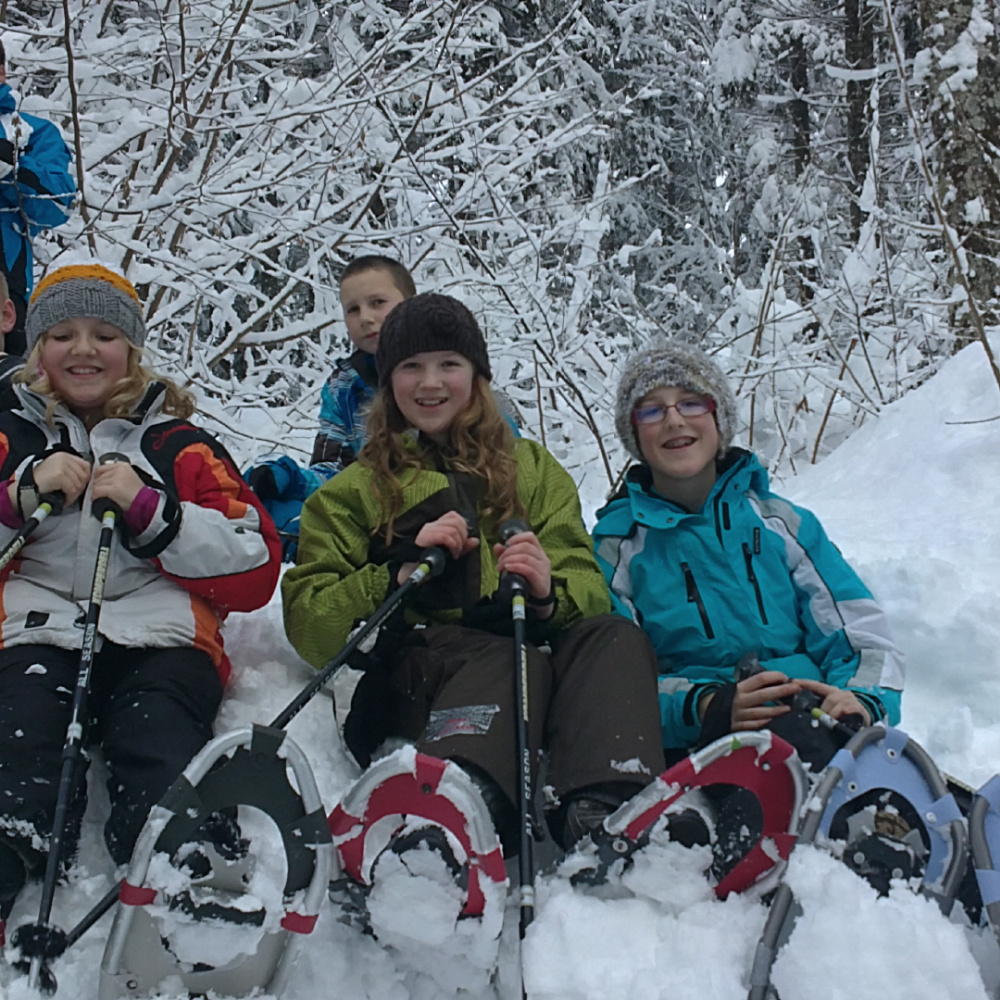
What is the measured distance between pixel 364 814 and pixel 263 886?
365 millimetres

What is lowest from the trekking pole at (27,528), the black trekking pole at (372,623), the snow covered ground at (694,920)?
the snow covered ground at (694,920)

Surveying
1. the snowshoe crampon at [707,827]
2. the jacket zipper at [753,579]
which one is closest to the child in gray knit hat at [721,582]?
the jacket zipper at [753,579]

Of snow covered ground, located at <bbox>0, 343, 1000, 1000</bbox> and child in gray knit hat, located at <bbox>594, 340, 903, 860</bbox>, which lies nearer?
snow covered ground, located at <bbox>0, 343, 1000, 1000</bbox>

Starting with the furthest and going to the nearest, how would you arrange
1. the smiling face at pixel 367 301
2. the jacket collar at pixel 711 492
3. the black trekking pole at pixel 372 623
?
the smiling face at pixel 367 301, the jacket collar at pixel 711 492, the black trekking pole at pixel 372 623

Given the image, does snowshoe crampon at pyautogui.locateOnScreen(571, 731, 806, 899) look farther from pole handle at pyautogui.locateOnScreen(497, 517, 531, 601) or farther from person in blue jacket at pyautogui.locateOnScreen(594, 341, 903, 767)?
pole handle at pyautogui.locateOnScreen(497, 517, 531, 601)

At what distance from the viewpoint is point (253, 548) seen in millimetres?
2543

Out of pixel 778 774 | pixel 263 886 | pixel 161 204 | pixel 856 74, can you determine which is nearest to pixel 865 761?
pixel 778 774

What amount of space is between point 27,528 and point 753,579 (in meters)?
1.98

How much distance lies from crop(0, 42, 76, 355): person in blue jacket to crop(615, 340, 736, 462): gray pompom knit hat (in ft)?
7.98

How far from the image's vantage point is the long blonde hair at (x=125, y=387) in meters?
2.69

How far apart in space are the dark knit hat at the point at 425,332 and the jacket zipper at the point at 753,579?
3.35 ft

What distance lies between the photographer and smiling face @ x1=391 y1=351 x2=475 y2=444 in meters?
2.86

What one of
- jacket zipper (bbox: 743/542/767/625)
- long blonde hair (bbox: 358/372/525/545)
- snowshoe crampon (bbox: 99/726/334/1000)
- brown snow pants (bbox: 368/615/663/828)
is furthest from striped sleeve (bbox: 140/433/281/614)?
jacket zipper (bbox: 743/542/767/625)

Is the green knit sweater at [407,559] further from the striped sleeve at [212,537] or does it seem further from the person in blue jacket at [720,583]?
the person in blue jacket at [720,583]
